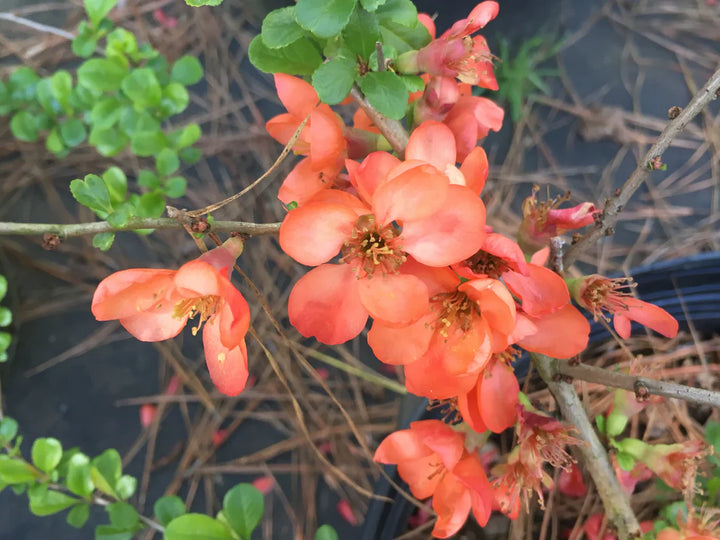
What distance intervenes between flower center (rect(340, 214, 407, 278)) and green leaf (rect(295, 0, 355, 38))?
13 centimetres

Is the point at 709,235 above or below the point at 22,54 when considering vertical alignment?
below

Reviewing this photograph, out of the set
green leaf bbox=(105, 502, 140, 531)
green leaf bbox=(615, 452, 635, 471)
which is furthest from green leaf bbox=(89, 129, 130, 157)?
green leaf bbox=(615, 452, 635, 471)

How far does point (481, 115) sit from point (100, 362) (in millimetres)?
989

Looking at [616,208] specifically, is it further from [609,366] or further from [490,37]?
[490,37]

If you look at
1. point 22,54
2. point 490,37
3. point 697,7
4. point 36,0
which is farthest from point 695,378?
point 36,0

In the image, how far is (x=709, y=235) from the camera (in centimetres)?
114

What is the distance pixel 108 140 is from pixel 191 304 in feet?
1.39

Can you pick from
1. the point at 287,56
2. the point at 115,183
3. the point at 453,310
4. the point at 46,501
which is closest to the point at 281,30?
the point at 287,56

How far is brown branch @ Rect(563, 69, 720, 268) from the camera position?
1.30 feet

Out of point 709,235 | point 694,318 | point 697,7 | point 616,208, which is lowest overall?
point 709,235

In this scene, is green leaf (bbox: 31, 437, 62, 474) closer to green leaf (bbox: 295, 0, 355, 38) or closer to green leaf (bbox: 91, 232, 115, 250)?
green leaf (bbox: 91, 232, 115, 250)

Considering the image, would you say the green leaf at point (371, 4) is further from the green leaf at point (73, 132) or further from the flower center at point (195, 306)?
the green leaf at point (73, 132)

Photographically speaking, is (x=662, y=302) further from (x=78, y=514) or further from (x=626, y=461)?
(x=78, y=514)

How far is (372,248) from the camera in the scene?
0.40 meters
